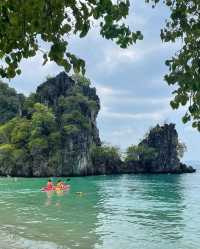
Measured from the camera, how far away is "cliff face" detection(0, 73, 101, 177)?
93.8 metres

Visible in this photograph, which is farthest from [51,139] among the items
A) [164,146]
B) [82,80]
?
[164,146]

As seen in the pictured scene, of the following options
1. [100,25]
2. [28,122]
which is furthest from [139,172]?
[100,25]

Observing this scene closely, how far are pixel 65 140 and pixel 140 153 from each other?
985 inches

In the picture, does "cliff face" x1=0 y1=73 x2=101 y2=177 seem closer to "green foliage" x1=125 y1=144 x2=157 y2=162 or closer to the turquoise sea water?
"green foliage" x1=125 y1=144 x2=157 y2=162

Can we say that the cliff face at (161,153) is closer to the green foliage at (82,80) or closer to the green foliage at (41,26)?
the green foliage at (82,80)

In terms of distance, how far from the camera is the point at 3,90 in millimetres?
117062

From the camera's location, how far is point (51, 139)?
3743 inches

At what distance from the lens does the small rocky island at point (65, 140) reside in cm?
9425

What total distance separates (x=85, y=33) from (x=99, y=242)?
1606 cm

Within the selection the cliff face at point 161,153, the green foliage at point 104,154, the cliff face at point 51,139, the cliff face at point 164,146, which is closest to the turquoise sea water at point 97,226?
the cliff face at point 51,139

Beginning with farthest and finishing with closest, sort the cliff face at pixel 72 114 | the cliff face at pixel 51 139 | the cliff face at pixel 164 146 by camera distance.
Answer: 1. the cliff face at pixel 164 146
2. the cliff face at pixel 72 114
3. the cliff face at pixel 51 139

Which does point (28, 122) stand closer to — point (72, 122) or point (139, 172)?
point (72, 122)

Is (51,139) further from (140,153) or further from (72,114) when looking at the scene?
(140,153)

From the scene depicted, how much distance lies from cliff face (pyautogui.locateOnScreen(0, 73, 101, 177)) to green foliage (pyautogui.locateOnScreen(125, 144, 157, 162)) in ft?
39.4
